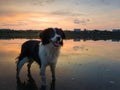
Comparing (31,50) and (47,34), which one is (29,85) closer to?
(31,50)

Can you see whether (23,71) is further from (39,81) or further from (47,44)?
(47,44)

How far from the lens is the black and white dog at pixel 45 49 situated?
38.1 feet

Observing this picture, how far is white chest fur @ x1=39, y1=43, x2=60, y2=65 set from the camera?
39.8ft

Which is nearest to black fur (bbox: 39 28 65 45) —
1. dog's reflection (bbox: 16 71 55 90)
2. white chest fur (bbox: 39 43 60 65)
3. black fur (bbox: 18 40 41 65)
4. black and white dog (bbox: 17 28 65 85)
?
black and white dog (bbox: 17 28 65 85)

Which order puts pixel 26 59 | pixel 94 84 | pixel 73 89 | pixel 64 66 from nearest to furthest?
1. pixel 73 89
2. pixel 94 84
3. pixel 26 59
4. pixel 64 66

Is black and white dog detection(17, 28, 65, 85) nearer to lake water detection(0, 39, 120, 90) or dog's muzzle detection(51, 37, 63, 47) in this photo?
dog's muzzle detection(51, 37, 63, 47)

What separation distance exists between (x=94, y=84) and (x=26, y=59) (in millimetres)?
3285

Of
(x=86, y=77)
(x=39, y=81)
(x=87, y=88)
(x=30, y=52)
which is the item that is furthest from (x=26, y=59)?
(x=87, y=88)

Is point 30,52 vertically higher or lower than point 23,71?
higher

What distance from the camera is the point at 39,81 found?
41.8 feet

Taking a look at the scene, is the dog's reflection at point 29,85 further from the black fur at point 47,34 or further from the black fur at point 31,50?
the black fur at point 47,34

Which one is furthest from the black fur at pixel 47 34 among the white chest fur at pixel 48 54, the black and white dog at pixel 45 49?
the white chest fur at pixel 48 54

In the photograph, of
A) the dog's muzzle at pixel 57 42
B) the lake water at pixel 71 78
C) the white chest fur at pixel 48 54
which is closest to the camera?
the dog's muzzle at pixel 57 42

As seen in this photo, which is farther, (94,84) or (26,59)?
(26,59)
